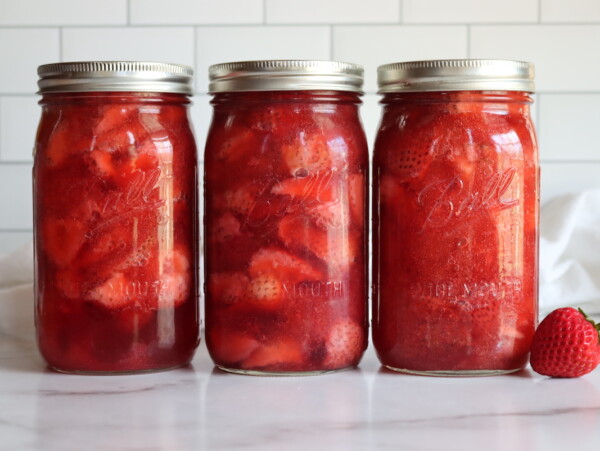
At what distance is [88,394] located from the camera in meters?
0.84

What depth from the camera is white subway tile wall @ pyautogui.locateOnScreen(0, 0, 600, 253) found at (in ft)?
4.60

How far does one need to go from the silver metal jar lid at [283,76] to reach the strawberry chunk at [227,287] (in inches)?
7.1

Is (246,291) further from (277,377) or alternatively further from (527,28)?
(527,28)

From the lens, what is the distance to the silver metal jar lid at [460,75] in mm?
870

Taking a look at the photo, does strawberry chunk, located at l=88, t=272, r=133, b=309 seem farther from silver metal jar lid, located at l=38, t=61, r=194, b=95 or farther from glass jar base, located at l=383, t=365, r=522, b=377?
glass jar base, located at l=383, t=365, r=522, b=377

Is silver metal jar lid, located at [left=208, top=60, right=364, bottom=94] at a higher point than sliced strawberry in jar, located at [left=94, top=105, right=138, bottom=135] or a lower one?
higher

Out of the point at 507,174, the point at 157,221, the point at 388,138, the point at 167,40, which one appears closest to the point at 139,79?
the point at 157,221

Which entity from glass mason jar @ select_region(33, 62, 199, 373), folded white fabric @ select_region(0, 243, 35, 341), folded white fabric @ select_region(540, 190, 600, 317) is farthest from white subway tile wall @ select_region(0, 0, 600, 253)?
glass mason jar @ select_region(33, 62, 199, 373)

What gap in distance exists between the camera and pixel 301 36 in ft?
4.61

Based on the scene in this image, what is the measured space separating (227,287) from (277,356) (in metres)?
0.08

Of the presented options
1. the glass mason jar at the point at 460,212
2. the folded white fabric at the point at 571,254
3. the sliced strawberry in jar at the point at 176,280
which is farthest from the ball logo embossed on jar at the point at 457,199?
the folded white fabric at the point at 571,254

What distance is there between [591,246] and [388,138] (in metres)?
0.54

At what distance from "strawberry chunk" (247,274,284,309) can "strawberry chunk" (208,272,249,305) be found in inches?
0.5

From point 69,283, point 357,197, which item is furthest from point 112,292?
point 357,197
